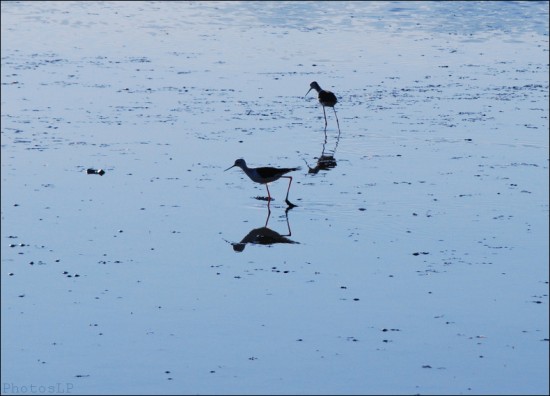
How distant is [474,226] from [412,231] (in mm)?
796

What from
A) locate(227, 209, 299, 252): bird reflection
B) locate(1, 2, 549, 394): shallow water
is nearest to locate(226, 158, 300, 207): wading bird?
locate(1, 2, 549, 394): shallow water

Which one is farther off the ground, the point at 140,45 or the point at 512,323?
the point at 512,323

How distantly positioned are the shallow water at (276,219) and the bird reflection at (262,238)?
0.05 meters

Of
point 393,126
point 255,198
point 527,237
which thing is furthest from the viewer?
point 393,126

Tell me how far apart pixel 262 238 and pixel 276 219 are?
2.62 feet

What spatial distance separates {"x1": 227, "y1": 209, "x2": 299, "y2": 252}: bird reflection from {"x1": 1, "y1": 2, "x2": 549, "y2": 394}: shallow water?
1.8 inches

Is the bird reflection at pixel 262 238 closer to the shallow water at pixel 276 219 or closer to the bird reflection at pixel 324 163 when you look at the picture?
the shallow water at pixel 276 219

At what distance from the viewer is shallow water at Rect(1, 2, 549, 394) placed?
10.1 meters

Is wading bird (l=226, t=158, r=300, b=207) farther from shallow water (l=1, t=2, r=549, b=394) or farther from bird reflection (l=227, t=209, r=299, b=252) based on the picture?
bird reflection (l=227, t=209, r=299, b=252)

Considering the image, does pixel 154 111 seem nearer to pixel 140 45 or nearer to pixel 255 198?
pixel 255 198

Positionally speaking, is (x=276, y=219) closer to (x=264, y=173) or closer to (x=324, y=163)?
(x=264, y=173)

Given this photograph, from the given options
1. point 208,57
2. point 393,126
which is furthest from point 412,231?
point 208,57

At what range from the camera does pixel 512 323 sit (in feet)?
35.8

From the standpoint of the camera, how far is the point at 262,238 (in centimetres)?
1384
